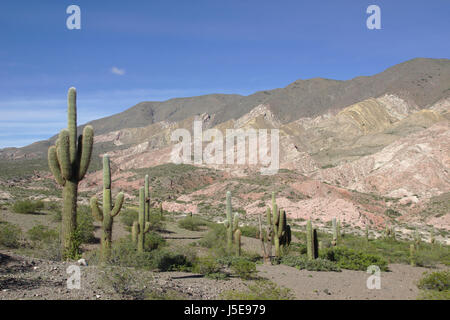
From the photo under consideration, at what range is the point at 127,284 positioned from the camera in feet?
26.7

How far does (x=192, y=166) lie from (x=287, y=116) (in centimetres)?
5652

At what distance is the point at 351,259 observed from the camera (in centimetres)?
1680

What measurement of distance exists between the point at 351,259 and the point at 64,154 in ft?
41.6

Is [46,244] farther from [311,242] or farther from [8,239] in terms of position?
[311,242]

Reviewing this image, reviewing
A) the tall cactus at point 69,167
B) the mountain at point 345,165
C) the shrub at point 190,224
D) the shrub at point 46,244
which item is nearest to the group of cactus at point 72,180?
the tall cactus at point 69,167

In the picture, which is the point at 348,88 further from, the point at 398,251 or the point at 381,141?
the point at 398,251

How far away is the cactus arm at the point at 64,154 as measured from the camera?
11648 millimetres

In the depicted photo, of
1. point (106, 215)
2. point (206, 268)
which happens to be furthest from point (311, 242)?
point (106, 215)

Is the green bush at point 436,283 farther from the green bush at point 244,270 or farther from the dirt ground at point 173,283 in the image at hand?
the green bush at point 244,270

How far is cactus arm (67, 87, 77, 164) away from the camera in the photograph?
11.9 metres

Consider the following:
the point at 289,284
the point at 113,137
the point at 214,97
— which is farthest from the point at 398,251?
the point at 214,97

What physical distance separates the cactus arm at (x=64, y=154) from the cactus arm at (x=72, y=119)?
0.43 feet

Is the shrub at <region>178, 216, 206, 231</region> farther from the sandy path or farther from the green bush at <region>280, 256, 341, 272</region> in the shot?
the sandy path
